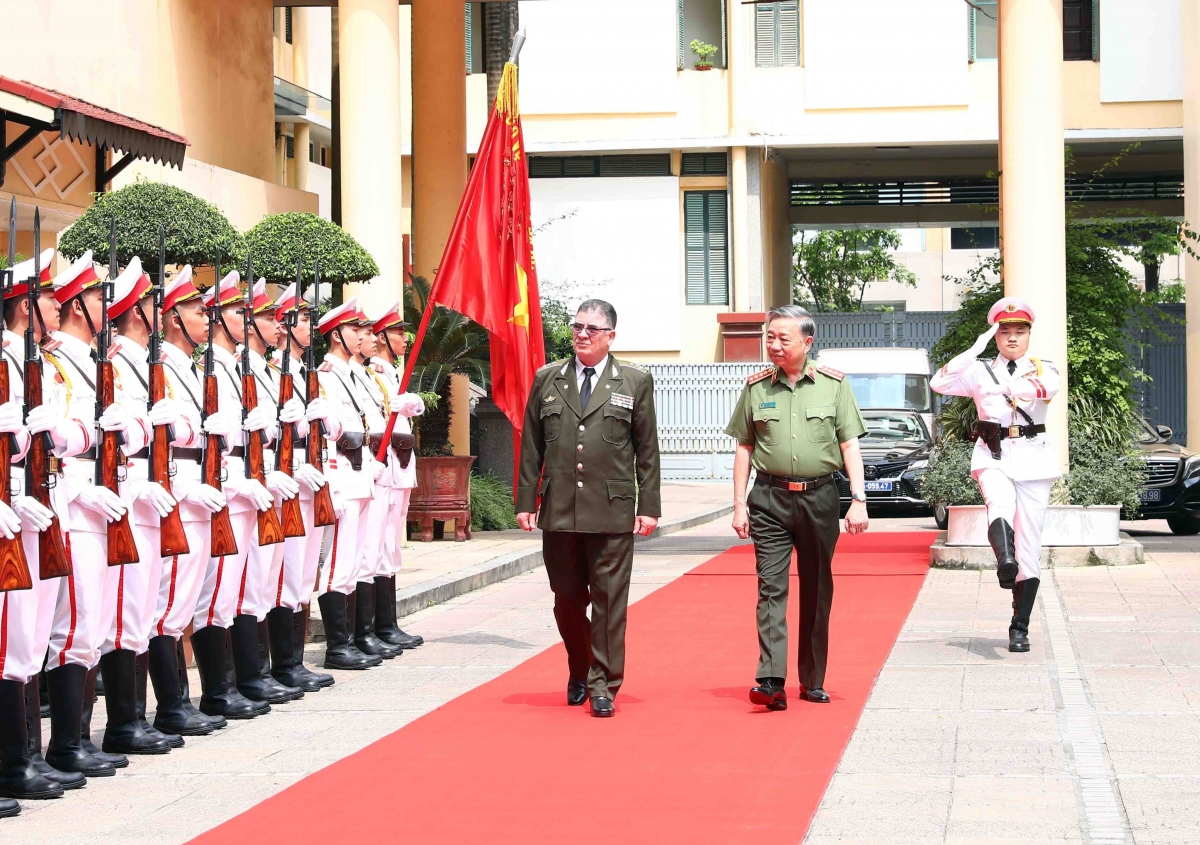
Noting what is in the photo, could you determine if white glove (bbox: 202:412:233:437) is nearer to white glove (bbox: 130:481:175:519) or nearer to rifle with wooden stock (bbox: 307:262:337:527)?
white glove (bbox: 130:481:175:519)

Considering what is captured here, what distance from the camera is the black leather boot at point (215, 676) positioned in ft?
26.9

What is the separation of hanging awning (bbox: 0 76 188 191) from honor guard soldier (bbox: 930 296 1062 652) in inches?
279

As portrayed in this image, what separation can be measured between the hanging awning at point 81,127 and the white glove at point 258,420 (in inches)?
219

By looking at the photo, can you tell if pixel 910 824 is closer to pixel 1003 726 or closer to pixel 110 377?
pixel 1003 726

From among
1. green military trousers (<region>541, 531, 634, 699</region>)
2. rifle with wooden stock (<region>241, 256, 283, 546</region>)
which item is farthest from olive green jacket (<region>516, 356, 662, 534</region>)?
rifle with wooden stock (<region>241, 256, 283, 546</region>)

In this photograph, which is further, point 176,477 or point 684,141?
point 684,141

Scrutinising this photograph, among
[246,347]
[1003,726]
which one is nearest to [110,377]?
[246,347]

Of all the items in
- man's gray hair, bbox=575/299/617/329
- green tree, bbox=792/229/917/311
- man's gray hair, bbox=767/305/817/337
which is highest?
green tree, bbox=792/229/917/311

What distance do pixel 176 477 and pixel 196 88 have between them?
11181 millimetres

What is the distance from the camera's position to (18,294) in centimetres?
651

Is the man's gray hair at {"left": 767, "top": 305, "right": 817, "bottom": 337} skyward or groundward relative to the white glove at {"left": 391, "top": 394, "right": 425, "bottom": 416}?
skyward

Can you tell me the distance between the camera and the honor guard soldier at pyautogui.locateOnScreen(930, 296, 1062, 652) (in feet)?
32.8

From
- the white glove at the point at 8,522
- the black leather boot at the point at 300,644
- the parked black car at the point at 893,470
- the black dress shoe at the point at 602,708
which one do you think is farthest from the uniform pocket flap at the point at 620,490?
the parked black car at the point at 893,470

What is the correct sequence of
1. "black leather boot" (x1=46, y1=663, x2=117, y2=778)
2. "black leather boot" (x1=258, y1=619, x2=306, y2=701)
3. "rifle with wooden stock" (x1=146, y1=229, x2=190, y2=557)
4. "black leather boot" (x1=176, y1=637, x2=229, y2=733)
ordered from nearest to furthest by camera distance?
"black leather boot" (x1=46, y1=663, x2=117, y2=778) → "rifle with wooden stock" (x1=146, y1=229, x2=190, y2=557) → "black leather boot" (x1=176, y1=637, x2=229, y2=733) → "black leather boot" (x1=258, y1=619, x2=306, y2=701)
